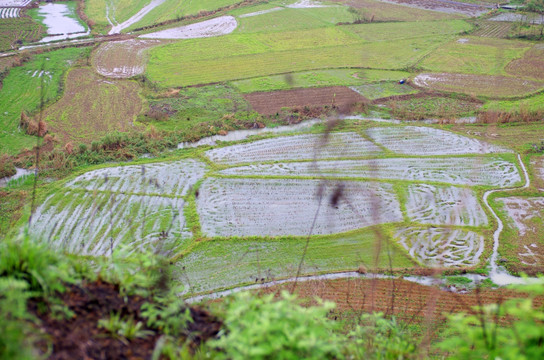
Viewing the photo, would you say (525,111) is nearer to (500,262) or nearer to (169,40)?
(500,262)

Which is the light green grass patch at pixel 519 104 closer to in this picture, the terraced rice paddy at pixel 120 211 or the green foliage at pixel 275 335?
the terraced rice paddy at pixel 120 211

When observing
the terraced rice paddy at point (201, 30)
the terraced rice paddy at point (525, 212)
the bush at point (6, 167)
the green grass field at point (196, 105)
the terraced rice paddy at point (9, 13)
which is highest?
the terraced rice paddy at point (9, 13)

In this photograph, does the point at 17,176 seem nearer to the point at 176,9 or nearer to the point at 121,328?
the point at 121,328

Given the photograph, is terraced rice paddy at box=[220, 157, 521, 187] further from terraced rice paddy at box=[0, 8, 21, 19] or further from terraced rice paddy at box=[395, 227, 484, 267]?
terraced rice paddy at box=[0, 8, 21, 19]

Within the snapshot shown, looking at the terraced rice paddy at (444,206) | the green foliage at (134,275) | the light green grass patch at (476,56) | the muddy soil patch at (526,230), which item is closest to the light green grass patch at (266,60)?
the light green grass patch at (476,56)

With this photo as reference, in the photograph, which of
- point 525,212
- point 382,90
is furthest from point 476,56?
point 525,212

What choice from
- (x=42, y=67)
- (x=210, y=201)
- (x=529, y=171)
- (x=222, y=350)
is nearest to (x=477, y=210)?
(x=529, y=171)

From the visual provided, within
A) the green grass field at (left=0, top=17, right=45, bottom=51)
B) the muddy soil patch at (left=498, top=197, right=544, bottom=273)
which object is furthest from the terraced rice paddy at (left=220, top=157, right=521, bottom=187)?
the green grass field at (left=0, top=17, right=45, bottom=51)
